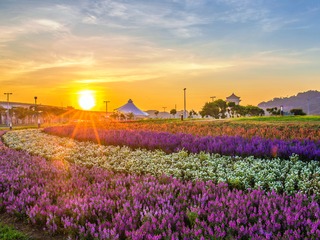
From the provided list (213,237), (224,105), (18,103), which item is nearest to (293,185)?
(213,237)

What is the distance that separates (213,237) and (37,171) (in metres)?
5.79

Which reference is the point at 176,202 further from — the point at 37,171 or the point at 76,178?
the point at 37,171

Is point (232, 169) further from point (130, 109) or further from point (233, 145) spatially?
point (130, 109)

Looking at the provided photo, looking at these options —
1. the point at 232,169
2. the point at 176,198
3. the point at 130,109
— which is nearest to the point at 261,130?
the point at 232,169

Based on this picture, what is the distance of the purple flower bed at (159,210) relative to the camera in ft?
12.9

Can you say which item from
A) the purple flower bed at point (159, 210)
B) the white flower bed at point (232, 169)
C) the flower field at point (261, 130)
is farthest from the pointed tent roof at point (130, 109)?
the purple flower bed at point (159, 210)

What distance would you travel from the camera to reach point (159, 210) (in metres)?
4.63

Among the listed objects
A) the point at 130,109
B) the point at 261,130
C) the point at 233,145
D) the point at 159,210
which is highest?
the point at 130,109

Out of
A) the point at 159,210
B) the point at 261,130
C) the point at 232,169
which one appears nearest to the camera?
the point at 159,210

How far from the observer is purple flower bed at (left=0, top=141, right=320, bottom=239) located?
12.9 feet

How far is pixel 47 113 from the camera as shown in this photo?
118 metres

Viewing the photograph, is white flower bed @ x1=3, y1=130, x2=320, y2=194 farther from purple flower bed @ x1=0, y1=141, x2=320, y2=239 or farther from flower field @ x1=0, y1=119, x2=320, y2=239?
purple flower bed @ x1=0, y1=141, x2=320, y2=239

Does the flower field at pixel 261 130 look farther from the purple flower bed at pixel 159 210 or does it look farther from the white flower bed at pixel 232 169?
the purple flower bed at pixel 159 210

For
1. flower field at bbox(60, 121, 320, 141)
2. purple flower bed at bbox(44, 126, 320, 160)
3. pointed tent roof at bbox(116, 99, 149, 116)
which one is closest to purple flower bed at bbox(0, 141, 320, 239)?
purple flower bed at bbox(44, 126, 320, 160)
